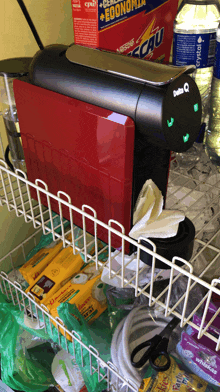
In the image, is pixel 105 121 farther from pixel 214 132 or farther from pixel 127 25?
pixel 214 132

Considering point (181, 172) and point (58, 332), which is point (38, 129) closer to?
point (181, 172)

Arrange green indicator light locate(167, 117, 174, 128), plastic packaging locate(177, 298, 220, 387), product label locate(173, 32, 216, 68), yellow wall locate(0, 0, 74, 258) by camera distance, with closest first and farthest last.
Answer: green indicator light locate(167, 117, 174, 128), plastic packaging locate(177, 298, 220, 387), product label locate(173, 32, 216, 68), yellow wall locate(0, 0, 74, 258)

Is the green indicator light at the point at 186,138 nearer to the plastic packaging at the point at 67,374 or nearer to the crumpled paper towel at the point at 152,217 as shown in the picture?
the crumpled paper towel at the point at 152,217

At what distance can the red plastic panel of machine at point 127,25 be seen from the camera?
0.65m

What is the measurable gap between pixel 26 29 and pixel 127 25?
0.97ft

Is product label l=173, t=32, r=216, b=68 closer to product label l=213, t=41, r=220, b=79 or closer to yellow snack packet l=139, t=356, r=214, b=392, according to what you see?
product label l=213, t=41, r=220, b=79

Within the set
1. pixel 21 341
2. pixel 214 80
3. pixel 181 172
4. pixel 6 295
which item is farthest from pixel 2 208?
pixel 214 80

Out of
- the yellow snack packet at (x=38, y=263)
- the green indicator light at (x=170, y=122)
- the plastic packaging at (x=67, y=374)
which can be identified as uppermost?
the green indicator light at (x=170, y=122)

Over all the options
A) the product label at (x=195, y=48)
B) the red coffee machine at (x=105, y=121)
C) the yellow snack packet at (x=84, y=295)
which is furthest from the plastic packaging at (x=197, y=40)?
the yellow snack packet at (x=84, y=295)

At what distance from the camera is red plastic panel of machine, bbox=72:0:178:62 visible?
0.65 meters

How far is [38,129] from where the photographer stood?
64 centimetres

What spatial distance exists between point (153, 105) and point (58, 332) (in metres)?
0.64

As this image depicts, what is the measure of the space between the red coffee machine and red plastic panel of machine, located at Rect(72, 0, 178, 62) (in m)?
0.10

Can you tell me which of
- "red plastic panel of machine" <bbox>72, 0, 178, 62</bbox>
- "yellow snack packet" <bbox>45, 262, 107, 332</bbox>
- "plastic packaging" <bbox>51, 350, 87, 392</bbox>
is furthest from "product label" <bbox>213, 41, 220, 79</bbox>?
"plastic packaging" <bbox>51, 350, 87, 392</bbox>
